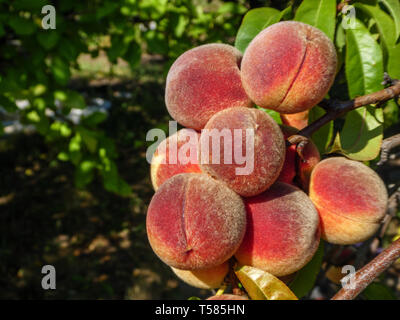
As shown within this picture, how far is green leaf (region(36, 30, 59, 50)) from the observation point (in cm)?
188

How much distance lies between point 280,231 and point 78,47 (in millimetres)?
1796

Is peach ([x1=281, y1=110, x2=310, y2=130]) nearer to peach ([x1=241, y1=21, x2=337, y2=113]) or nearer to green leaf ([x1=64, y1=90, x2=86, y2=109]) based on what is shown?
peach ([x1=241, y1=21, x2=337, y2=113])

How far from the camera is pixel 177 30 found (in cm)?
225

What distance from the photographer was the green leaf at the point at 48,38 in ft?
6.17

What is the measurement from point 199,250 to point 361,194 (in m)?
0.35

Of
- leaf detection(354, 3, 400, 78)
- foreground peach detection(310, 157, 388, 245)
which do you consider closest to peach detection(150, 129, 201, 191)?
foreground peach detection(310, 157, 388, 245)

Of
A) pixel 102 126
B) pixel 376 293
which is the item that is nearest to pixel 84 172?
pixel 376 293

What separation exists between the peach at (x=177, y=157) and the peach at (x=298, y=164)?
0.19m

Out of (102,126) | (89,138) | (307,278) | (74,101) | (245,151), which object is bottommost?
(102,126)

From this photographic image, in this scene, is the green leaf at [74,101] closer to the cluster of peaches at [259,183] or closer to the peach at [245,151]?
the cluster of peaches at [259,183]

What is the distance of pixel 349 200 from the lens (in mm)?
770

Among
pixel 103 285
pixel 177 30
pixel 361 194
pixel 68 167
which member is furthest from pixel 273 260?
pixel 68 167

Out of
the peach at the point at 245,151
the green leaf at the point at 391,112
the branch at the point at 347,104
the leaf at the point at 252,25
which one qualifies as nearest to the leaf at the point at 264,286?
the peach at the point at 245,151

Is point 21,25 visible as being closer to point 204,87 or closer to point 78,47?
point 78,47
